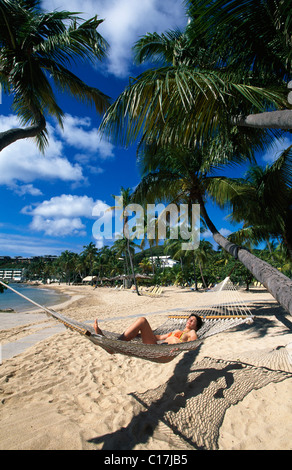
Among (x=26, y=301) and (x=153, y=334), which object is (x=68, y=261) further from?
(x=153, y=334)

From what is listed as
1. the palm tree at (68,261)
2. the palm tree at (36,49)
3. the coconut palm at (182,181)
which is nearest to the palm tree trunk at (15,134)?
the palm tree at (36,49)

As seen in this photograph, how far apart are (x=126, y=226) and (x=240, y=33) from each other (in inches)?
561

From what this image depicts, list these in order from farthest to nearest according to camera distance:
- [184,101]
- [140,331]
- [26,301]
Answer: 1. [26,301]
2. [140,331]
3. [184,101]

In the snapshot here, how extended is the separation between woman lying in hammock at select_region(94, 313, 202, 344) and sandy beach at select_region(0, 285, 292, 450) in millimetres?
366

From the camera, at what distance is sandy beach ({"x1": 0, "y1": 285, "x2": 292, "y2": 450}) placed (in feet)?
5.23

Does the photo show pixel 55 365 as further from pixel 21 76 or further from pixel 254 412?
pixel 21 76

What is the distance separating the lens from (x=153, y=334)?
263 cm

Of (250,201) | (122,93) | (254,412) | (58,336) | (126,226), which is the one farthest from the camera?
(126,226)

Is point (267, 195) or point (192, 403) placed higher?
point (267, 195)

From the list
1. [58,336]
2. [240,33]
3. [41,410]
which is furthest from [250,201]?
[58,336]

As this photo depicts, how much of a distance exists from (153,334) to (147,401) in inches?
25.8

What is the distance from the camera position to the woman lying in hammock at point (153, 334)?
2428 millimetres

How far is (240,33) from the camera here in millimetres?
1748

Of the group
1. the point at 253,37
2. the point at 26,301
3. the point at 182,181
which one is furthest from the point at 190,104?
the point at 26,301
